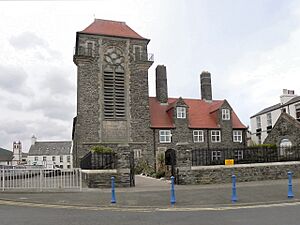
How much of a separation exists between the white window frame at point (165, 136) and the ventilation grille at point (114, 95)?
4.81 metres

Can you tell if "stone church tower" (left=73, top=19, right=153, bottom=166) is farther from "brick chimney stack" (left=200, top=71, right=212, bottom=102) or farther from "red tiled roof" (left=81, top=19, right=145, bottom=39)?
"brick chimney stack" (left=200, top=71, right=212, bottom=102)

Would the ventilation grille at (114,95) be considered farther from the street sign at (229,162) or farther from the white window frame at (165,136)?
the street sign at (229,162)

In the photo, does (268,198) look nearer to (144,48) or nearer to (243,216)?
(243,216)

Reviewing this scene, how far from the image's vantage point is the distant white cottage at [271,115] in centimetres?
4303

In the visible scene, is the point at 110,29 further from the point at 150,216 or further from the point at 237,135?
the point at 150,216

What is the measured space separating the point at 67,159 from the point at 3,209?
89.4 meters

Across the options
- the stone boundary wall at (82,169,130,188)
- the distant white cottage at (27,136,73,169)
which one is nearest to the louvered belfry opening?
the stone boundary wall at (82,169,130,188)

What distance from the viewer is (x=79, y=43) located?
121ft

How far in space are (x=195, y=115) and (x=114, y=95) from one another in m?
11.0

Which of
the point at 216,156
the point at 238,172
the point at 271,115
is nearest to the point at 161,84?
the point at 271,115

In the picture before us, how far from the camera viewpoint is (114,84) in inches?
1484

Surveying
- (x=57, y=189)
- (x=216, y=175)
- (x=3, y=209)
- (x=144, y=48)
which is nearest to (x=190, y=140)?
(x=144, y=48)

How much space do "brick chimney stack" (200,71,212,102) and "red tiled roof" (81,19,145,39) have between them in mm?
10897

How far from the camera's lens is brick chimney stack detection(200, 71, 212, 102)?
45.8 m
